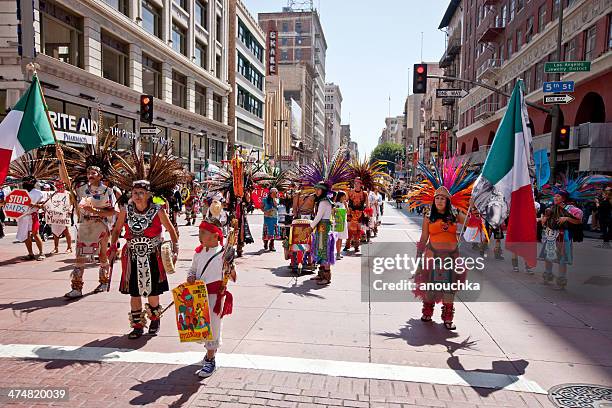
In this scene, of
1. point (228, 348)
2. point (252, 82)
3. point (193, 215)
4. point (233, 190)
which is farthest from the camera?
point (252, 82)

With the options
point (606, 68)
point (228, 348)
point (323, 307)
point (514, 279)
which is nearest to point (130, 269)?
point (228, 348)

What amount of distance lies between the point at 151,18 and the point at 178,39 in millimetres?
3994

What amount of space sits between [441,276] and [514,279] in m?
4.06

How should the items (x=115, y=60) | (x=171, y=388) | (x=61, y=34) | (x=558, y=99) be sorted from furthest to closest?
(x=115, y=60)
(x=61, y=34)
(x=558, y=99)
(x=171, y=388)

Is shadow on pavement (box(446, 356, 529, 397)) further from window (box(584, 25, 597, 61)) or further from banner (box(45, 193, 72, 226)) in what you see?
window (box(584, 25, 597, 61))

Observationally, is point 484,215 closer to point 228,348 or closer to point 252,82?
point 228,348

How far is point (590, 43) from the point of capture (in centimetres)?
2116

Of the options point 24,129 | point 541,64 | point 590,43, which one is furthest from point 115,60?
point 541,64

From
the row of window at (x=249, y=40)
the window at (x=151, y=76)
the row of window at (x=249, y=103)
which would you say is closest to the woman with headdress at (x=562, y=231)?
the window at (x=151, y=76)

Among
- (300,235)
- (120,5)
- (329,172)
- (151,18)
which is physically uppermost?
(151,18)

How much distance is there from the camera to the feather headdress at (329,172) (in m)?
9.66

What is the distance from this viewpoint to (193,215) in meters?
18.5

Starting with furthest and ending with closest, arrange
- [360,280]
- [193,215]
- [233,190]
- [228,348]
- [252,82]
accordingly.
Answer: [252,82] < [193,215] < [233,190] < [360,280] < [228,348]

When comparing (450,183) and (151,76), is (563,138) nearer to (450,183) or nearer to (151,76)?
(450,183)
